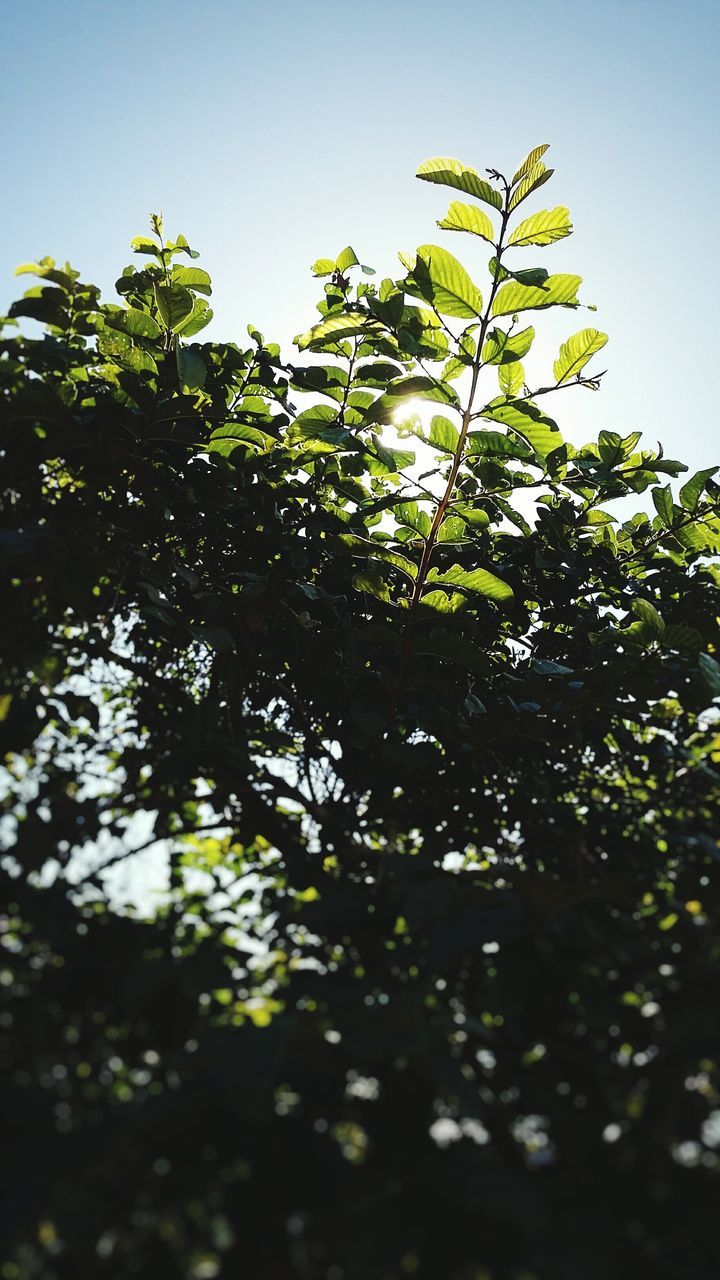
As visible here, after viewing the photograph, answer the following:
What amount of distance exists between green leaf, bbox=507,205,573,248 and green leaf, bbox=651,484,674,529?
104 centimetres

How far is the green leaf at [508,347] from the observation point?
2307 mm

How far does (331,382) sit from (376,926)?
168 cm

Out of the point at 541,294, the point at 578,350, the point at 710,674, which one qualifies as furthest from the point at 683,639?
the point at 541,294

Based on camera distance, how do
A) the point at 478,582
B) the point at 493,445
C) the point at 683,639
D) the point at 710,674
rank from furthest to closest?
the point at 478,582
the point at 493,445
the point at 683,639
the point at 710,674

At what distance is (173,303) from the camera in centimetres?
259

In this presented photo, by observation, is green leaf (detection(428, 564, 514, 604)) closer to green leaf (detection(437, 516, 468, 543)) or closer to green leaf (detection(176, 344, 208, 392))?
green leaf (detection(437, 516, 468, 543))

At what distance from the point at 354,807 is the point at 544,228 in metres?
1.66

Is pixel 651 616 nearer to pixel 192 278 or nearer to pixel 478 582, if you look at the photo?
pixel 478 582

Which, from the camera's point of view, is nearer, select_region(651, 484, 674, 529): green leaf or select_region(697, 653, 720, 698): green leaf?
select_region(697, 653, 720, 698): green leaf

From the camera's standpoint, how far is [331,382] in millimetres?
2627

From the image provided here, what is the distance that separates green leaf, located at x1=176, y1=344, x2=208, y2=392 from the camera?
2.35 metres

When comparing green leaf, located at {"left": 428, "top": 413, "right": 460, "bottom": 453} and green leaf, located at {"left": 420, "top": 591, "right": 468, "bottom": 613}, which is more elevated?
green leaf, located at {"left": 428, "top": 413, "right": 460, "bottom": 453}

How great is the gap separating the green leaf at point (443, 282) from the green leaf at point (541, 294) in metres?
0.07

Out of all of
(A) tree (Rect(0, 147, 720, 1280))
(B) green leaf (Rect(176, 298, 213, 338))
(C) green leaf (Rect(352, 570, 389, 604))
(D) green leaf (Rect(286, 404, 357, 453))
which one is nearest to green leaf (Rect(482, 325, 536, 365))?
(A) tree (Rect(0, 147, 720, 1280))
